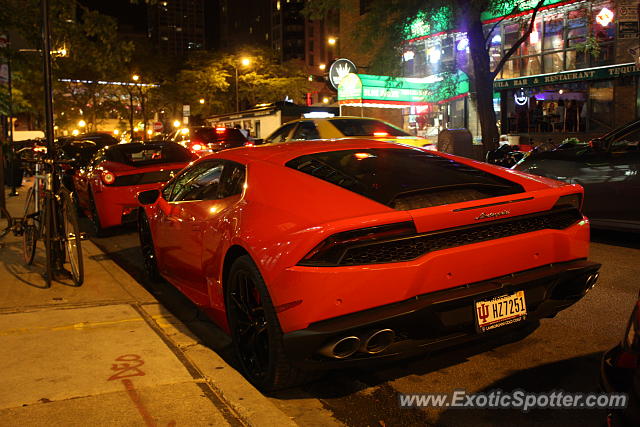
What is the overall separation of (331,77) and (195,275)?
27210mm

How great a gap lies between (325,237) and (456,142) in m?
14.6

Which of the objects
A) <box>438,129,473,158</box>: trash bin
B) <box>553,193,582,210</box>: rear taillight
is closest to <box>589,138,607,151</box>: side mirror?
<box>553,193,582,210</box>: rear taillight

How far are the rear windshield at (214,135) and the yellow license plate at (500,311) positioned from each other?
52.9 feet

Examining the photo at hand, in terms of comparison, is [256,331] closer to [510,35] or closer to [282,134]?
[282,134]

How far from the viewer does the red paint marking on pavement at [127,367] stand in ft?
12.1

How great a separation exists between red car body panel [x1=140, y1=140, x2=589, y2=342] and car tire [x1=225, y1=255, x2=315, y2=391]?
0.31 feet

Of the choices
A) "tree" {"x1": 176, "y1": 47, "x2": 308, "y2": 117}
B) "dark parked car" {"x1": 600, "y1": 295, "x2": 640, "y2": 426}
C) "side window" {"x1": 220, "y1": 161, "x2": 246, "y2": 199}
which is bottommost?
"dark parked car" {"x1": 600, "y1": 295, "x2": 640, "y2": 426}

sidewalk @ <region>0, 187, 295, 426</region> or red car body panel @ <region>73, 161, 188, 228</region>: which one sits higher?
red car body panel @ <region>73, 161, 188, 228</region>

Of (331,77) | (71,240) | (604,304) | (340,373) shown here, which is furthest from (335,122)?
(331,77)

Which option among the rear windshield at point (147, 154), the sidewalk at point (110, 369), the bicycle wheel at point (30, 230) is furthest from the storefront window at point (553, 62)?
the sidewalk at point (110, 369)

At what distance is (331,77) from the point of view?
30.9 metres

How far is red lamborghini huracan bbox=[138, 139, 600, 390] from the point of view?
3.18 m

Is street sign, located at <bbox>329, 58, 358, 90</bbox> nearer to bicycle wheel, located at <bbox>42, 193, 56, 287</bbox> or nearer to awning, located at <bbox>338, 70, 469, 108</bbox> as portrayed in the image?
awning, located at <bbox>338, 70, 469, 108</bbox>

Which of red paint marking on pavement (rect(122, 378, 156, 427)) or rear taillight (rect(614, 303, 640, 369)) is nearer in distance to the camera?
rear taillight (rect(614, 303, 640, 369))
